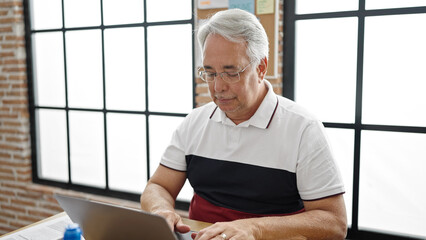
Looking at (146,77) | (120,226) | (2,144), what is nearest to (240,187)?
(120,226)

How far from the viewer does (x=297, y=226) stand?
128 centimetres

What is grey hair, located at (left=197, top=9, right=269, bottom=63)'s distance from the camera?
4.56ft

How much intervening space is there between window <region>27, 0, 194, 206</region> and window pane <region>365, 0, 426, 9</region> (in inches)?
41.2

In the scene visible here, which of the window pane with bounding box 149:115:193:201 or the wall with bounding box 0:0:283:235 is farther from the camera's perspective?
the wall with bounding box 0:0:283:235

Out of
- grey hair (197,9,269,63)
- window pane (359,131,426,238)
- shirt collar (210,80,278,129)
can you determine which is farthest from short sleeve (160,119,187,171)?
window pane (359,131,426,238)

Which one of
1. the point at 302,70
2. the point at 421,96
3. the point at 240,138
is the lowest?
the point at 240,138

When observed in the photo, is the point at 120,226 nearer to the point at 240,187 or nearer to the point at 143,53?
the point at 240,187

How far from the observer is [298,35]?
210 cm

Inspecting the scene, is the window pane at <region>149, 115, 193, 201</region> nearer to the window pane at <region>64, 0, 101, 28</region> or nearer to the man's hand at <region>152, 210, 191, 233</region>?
the window pane at <region>64, 0, 101, 28</region>

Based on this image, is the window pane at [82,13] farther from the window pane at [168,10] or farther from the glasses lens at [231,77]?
the glasses lens at [231,77]

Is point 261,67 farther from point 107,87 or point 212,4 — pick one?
point 107,87

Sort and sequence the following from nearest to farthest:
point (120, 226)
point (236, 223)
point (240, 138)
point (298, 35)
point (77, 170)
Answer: point (120, 226) → point (236, 223) → point (240, 138) → point (298, 35) → point (77, 170)

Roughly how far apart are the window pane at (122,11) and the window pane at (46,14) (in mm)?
493

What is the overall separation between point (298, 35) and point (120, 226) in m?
1.54
